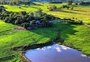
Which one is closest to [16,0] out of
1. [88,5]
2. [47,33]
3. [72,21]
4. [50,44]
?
[88,5]

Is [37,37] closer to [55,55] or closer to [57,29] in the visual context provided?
[57,29]

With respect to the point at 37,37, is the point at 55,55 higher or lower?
lower

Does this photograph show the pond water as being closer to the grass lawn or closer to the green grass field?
the green grass field

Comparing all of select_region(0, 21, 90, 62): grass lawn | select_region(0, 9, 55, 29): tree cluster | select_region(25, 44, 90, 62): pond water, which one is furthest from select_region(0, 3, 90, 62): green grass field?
select_region(0, 9, 55, 29): tree cluster

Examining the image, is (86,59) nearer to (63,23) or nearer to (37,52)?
(37,52)

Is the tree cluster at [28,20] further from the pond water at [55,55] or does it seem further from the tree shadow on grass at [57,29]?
the pond water at [55,55]

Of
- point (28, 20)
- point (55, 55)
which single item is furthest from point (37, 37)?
point (28, 20)

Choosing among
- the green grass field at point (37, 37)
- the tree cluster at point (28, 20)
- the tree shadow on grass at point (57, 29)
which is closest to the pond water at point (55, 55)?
the green grass field at point (37, 37)
